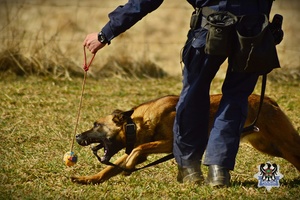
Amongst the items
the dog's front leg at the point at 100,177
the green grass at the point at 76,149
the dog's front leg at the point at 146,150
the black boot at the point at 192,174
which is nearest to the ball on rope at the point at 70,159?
the green grass at the point at 76,149

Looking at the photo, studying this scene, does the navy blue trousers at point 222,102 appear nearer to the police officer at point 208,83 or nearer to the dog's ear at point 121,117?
the police officer at point 208,83

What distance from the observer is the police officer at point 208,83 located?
15.8ft

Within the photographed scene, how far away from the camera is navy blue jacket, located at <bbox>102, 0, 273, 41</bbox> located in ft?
15.5

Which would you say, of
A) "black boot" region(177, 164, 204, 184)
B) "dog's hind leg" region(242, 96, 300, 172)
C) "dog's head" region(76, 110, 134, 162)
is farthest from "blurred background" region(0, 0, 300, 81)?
"black boot" region(177, 164, 204, 184)

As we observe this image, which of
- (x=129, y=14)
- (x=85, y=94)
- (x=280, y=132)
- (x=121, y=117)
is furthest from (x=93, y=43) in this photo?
(x=85, y=94)

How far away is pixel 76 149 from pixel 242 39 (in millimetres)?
2466

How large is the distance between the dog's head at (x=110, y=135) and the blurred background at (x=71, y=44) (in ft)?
14.6

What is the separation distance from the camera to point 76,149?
21.6ft

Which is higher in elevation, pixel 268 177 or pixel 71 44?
pixel 268 177

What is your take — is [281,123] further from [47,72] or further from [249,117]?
[47,72]

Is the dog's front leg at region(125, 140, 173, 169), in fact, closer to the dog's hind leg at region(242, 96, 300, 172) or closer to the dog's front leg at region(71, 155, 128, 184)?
the dog's front leg at region(71, 155, 128, 184)

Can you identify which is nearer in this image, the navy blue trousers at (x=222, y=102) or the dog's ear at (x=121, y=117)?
the navy blue trousers at (x=222, y=102)

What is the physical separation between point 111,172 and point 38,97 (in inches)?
145

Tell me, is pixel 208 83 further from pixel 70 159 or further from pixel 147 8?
pixel 70 159
